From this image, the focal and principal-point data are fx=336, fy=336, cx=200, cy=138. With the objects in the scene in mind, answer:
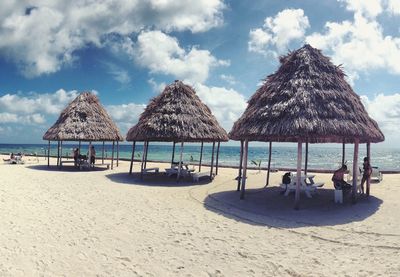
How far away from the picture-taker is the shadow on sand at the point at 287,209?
332 inches

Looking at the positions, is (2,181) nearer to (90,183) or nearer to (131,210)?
(90,183)

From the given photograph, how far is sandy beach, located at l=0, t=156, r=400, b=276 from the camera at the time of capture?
5.57 m

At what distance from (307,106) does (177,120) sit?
6.90 meters

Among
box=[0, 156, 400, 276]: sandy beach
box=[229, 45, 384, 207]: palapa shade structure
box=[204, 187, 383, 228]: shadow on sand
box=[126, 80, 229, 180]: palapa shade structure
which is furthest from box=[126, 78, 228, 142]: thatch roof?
box=[229, 45, 384, 207]: palapa shade structure

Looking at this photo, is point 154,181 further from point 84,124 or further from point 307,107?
point 307,107

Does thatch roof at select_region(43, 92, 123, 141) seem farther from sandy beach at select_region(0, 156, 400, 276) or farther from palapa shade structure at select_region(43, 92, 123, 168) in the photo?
sandy beach at select_region(0, 156, 400, 276)

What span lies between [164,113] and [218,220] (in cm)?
822

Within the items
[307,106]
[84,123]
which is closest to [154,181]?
[84,123]

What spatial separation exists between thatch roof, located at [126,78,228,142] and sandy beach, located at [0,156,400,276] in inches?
137

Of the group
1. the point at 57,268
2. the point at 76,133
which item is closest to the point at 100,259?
the point at 57,268

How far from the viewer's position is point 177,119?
1531 centimetres

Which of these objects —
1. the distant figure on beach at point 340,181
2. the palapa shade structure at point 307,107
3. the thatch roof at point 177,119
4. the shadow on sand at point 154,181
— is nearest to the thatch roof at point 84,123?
the shadow on sand at point 154,181

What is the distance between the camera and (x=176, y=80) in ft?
57.2

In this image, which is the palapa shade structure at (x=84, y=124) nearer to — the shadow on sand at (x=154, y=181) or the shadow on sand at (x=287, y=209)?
the shadow on sand at (x=154, y=181)
